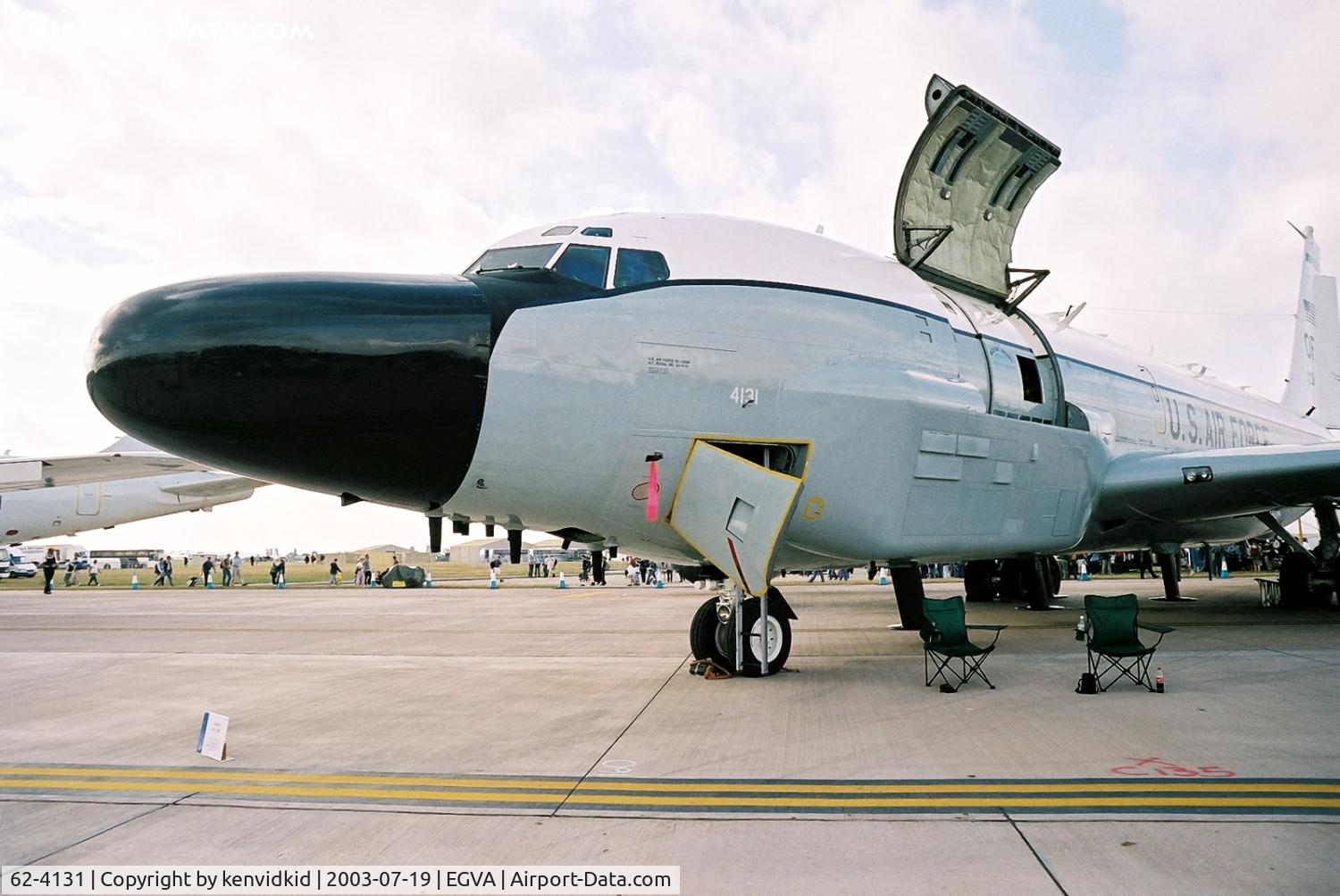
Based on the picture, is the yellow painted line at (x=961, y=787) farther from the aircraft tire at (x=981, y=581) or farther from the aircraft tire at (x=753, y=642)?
the aircraft tire at (x=981, y=581)

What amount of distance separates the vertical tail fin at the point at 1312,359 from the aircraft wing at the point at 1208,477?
14.1 metres

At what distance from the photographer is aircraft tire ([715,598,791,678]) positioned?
9.25 metres

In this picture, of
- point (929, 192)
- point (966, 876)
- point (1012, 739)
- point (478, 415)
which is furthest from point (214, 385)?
point (929, 192)

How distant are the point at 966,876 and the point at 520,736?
151 inches

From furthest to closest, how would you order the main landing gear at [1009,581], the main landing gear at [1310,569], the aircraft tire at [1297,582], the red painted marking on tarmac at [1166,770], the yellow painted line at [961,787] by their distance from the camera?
the main landing gear at [1009,581] → the aircraft tire at [1297,582] → the main landing gear at [1310,569] → the red painted marking on tarmac at [1166,770] → the yellow painted line at [961,787]

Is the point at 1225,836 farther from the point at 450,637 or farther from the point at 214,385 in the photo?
the point at 450,637

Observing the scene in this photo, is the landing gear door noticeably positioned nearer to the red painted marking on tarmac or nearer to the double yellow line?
the double yellow line

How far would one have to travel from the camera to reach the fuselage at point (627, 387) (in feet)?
20.4

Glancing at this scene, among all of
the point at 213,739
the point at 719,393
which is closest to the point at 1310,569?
the point at 719,393

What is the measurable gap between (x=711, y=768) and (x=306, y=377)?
3.71 metres

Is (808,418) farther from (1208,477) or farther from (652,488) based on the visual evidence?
(1208,477)

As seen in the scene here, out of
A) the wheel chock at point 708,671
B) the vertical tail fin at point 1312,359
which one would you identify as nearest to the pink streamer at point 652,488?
the wheel chock at point 708,671

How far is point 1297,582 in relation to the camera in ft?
55.0

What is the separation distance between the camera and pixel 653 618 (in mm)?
18359
